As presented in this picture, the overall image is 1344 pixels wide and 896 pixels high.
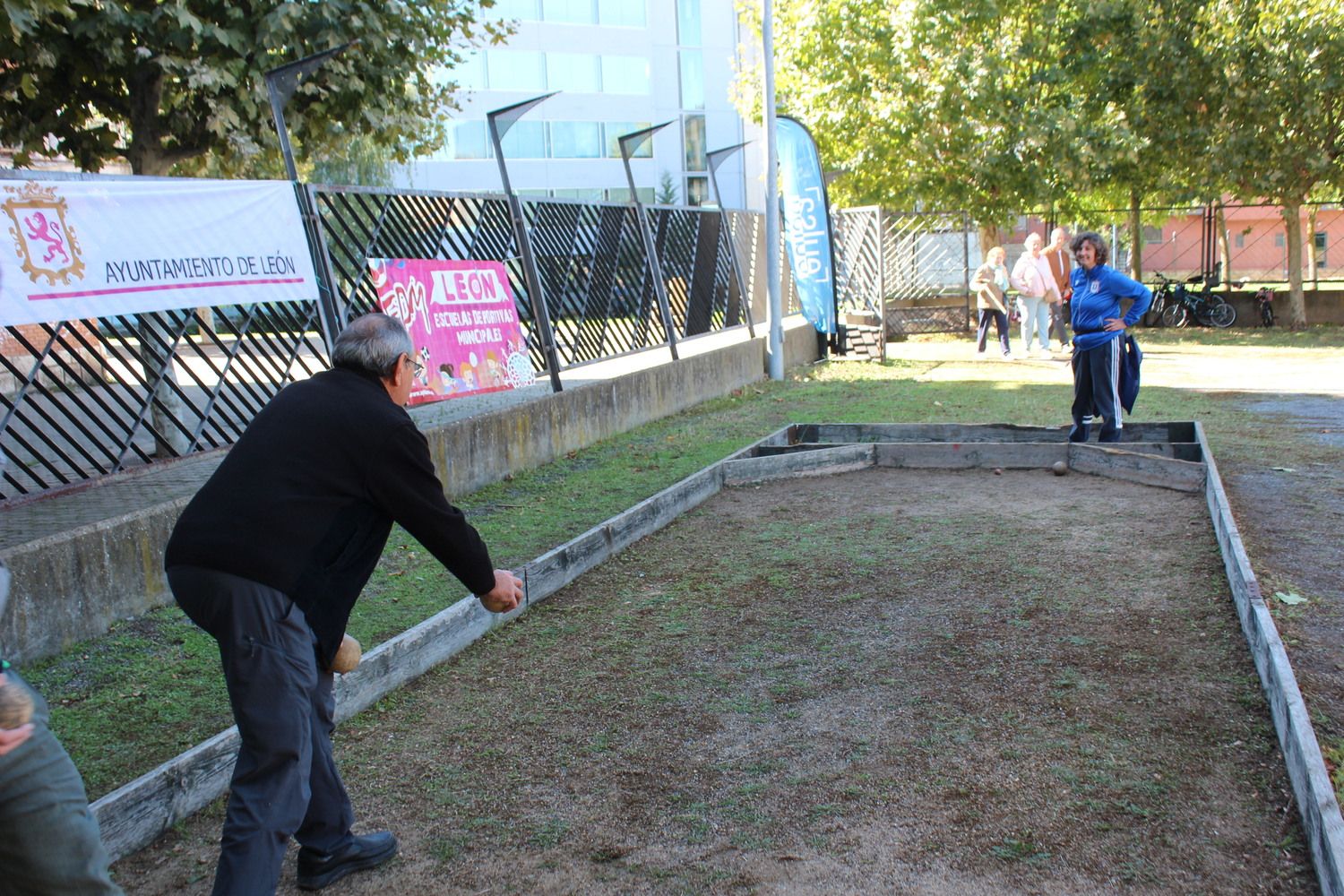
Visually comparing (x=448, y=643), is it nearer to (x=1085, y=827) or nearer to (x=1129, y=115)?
(x=1085, y=827)

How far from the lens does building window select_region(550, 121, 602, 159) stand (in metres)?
48.9

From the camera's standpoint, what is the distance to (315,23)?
1059 cm

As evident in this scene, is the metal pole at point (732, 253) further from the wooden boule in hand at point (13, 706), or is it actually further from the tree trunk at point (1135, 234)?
the wooden boule in hand at point (13, 706)

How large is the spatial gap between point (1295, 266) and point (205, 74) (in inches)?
861

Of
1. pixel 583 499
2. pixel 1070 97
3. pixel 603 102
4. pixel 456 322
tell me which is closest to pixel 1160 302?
pixel 1070 97

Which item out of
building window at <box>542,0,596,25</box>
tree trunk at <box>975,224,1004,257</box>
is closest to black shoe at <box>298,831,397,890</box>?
tree trunk at <box>975,224,1004,257</box>

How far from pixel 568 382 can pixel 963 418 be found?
418 centimetres

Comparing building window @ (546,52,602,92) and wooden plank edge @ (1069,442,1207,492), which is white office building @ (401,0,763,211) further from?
wooden plank edge @ (1069,442,1207,492)

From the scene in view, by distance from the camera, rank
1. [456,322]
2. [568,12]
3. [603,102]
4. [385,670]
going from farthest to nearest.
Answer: [603,102]
[568,12]
[456,322]
[385,670]

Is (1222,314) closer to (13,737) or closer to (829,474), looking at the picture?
(829,474)

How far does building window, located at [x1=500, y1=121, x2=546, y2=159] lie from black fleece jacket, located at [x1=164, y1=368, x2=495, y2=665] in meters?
46.2

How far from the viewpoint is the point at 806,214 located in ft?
61.8

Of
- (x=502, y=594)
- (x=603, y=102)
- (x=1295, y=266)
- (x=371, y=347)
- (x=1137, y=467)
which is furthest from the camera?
(x=603, y=102)

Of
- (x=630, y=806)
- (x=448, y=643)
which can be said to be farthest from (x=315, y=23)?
(x=630, y=806)
